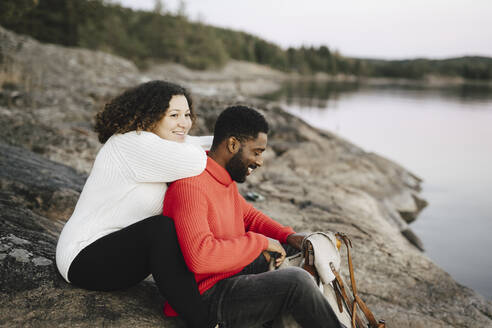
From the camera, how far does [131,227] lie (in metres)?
1.88

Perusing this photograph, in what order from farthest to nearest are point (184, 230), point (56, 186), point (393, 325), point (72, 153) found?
point (72, 153)
point (56, 186)
point (393, 325)
point (184, 230)

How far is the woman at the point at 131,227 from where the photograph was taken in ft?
5.98

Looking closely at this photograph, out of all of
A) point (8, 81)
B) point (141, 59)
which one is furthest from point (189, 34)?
point (8, 81)

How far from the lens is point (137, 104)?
227 centimetres

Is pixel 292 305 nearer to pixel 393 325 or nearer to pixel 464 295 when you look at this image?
pixel 393 325

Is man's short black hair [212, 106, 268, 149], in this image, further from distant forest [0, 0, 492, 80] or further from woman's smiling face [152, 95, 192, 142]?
distant forest [0, 0, 492, 80]

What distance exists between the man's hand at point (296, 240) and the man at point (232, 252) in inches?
7.6

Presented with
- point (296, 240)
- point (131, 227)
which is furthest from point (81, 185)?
point (296, 240)

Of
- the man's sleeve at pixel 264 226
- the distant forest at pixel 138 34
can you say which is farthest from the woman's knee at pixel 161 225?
the distant forest at pixel 138 34

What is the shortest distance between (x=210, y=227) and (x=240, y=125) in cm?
62

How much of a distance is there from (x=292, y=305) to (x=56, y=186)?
2864mm

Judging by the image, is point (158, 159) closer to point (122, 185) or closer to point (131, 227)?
point (122, 185)

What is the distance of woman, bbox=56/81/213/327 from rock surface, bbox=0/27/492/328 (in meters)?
0.20

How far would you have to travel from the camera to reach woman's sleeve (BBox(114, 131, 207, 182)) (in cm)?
195
